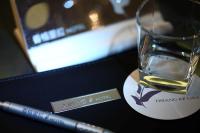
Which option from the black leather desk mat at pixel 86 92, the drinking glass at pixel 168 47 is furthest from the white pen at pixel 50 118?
the drinking glass at pixel 168 47

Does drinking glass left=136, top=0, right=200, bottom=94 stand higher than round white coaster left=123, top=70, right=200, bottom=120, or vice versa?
drinking glass left=136, top=0, right=200, bottom=94

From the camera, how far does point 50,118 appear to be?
1.53ft

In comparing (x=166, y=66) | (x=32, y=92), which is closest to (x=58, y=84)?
(x=32, y=92)

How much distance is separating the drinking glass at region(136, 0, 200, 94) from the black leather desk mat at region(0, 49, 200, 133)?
0.10ft

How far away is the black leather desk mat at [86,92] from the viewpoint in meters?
0.47

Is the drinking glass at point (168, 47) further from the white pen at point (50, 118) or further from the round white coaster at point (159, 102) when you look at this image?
the white pen at point (50, 118)

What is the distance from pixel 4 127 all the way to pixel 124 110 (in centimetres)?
15

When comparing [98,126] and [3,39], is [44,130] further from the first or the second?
[3,39]

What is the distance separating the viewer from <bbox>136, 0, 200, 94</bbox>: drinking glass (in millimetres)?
510

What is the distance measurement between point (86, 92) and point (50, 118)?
0.23ft

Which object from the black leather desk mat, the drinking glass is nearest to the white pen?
the black leather desk mat

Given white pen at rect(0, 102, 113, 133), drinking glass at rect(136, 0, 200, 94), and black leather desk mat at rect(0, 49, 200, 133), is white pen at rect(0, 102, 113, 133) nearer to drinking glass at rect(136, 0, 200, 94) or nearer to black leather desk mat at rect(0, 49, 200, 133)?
black leather desk mat at rect(0, 49, 200, 133)

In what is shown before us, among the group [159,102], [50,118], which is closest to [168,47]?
[159,102]

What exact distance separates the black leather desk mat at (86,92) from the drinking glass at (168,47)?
0.10 ft
